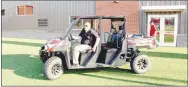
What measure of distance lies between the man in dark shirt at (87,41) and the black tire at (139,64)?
50.9 inches

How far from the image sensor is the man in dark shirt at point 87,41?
8.37 metres

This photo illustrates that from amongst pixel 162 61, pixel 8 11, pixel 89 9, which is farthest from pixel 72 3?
pixel 162 61

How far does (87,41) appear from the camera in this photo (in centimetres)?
873

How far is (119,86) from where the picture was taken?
7.39m

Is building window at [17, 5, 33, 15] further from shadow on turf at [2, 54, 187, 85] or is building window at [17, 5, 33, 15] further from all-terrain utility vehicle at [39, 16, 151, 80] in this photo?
all-terrain utility vehicle at [39, 16, 151, 80]

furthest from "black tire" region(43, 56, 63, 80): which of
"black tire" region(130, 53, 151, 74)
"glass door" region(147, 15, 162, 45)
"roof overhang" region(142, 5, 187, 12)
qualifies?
"glass door" region(147, 15, 162, 45)

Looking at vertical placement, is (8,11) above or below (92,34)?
above

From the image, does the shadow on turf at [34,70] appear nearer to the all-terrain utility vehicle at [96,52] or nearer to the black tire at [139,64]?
the black tire at [139,64]

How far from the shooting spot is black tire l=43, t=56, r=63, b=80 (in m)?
7.99

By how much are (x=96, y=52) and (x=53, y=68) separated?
1.29 metres

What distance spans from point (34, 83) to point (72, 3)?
1517 cm

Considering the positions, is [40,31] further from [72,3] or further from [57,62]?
[57,62]

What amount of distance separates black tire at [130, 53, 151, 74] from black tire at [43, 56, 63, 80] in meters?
2.14

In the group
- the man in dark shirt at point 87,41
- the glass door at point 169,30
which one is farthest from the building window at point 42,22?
the man in dark shirt at point 87,41
